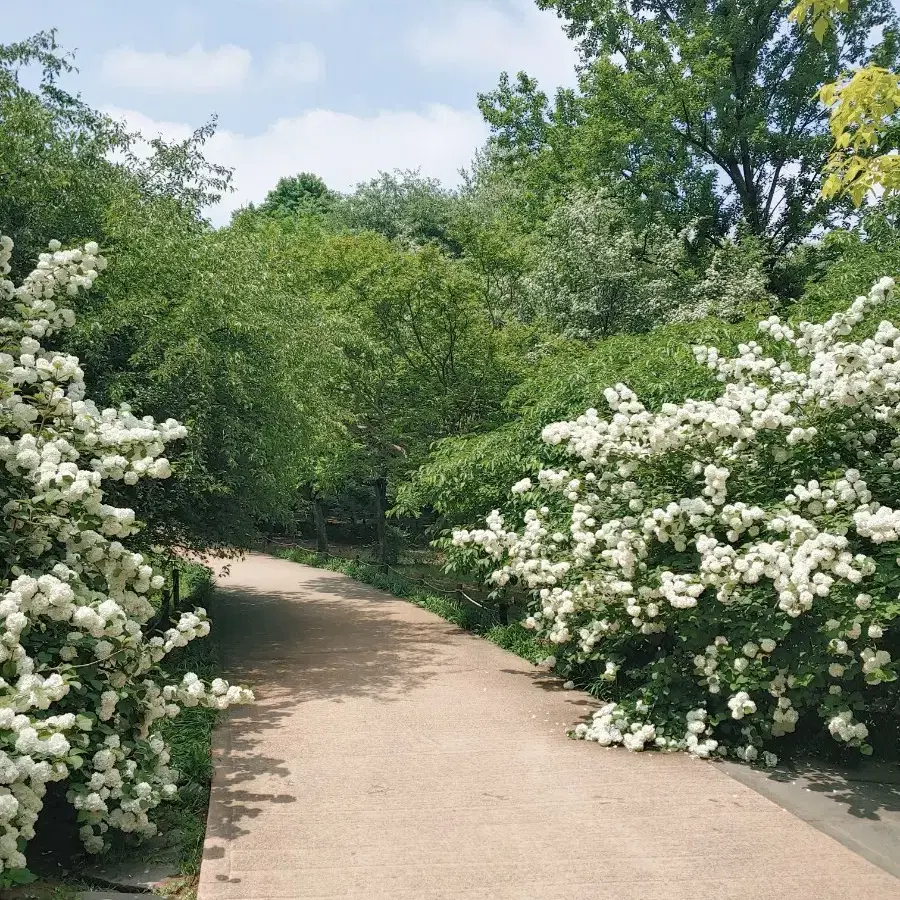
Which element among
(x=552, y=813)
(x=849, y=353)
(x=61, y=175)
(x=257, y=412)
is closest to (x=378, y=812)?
(x=552, y=813)

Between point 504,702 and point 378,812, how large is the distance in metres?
3.00

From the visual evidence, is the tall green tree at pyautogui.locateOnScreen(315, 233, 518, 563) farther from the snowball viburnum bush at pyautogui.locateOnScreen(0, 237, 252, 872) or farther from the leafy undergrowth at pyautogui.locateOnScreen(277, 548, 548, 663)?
the snowball viburnum bush at pyautogui.locateOnScreen(0, 237, 252, 872)

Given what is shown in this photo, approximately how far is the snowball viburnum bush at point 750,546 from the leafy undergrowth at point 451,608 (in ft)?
9.74

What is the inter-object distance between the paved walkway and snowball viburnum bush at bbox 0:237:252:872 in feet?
2.38

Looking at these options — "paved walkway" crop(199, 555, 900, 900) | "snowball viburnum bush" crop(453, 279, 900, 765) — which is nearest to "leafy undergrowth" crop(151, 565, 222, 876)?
"paved walkway" crop(199, 555, 900, 900)

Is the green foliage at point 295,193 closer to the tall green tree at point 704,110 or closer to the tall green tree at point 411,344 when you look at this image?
the tall green tree at point 704,110

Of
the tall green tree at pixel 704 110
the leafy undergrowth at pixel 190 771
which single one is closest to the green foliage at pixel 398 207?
the tall green tree at pixel 704 110

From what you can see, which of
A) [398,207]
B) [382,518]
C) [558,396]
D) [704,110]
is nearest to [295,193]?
[398,207]

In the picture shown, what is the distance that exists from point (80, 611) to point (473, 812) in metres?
2.67

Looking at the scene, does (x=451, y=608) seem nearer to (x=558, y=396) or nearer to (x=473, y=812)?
(x=558, y=396)

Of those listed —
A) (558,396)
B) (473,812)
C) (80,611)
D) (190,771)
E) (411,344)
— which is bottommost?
(190,771)

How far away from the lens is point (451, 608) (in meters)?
14.3

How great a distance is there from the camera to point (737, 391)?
21.6ft

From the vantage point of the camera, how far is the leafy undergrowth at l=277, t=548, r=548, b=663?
435 inches
